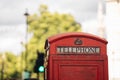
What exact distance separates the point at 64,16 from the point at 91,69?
58.3 metres

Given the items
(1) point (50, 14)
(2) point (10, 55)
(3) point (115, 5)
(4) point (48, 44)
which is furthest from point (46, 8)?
(4) point (48, 44)

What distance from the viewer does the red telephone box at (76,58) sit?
34.2 feet

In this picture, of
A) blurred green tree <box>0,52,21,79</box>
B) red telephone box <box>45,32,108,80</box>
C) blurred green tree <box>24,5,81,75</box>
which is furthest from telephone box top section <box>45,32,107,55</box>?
blurred green tree <box>0,52,21,79</box>

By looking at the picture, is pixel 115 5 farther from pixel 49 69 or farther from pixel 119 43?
pixel 49 69

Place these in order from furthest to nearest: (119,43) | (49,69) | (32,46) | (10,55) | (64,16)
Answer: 1. (10,55)
2. (64,16)
3. (32,46)
4. (119,43)
5. (49,69)

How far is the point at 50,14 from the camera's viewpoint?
68000mm

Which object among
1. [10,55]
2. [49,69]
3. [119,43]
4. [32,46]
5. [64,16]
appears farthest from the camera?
[10,55]

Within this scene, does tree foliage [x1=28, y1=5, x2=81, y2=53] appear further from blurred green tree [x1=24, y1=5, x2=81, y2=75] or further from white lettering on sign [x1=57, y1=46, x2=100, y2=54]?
white lettering on sign [x1=57, y1=46, x2=100, y2=54]

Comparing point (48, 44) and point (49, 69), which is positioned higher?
point (48, 44)

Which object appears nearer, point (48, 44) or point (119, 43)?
point (48, 44)

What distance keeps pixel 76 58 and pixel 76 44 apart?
0.35 m

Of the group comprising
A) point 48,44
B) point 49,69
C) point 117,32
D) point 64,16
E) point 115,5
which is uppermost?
point 64,16

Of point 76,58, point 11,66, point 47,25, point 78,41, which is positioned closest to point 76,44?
point 78,41

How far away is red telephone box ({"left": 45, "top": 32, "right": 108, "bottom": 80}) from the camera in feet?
34.2
